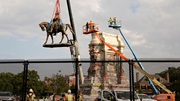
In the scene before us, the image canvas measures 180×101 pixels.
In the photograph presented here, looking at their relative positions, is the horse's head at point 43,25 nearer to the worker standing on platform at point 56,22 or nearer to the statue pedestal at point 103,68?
the worker standing on platform at point 56,22

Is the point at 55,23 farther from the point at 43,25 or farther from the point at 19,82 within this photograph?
the point at 19,82

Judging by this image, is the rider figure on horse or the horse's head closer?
the rider figure on horse

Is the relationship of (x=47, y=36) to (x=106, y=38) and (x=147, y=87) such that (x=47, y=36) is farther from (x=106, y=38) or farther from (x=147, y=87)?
(x=147, y=87)

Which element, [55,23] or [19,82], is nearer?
[55,23]

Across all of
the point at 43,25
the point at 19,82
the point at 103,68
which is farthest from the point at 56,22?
the point at 103,68

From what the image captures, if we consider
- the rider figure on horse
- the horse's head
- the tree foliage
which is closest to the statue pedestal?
the tree foliage

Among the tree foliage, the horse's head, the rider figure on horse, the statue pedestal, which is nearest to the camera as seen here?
the tree foliage

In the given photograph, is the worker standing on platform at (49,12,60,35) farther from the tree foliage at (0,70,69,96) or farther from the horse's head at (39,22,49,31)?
the tree foliage at (0,70,69,96)

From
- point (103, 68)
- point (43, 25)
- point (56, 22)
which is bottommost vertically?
point (103, 68)

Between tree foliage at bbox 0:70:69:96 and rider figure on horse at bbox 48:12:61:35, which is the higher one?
rider figure on horse at bbox 48:12:61:35

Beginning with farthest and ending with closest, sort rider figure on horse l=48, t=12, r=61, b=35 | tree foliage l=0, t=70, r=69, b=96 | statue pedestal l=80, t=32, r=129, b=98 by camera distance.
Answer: statue pedestal l=80, t=32, r=129, b=98 < rider figure on horse l=48, t=12, r=61, b=35 < tree foliage l=0, t=70, r=69, b=96

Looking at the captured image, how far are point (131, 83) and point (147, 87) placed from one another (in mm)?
74126

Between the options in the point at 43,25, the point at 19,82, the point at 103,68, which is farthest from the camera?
the point at 103,68

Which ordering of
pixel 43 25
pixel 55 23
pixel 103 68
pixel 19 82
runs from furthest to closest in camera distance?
pixel 103 68 → pixel 19 82 → pixel 43 25 → pixel 55 23
